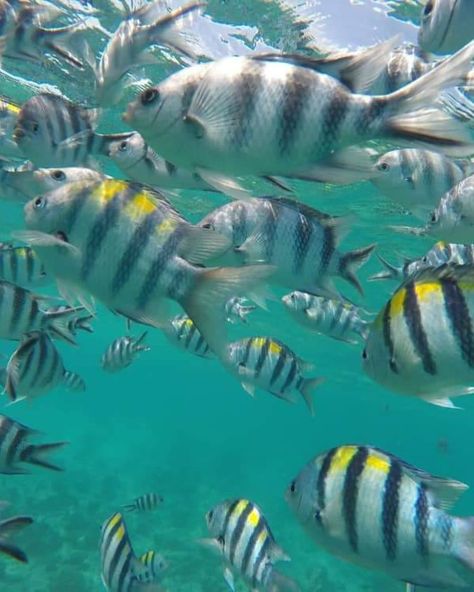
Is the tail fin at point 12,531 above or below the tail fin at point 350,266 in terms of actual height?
below

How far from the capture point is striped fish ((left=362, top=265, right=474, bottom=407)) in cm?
271

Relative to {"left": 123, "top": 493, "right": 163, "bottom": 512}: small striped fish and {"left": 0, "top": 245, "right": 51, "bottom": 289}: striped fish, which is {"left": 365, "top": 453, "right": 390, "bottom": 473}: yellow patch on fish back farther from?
{"left": 123, "top": 493, "right": 163, "bottom": 512}: small striped fish

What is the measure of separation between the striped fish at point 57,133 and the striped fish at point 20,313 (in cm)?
110

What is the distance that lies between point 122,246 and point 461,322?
1718 mm

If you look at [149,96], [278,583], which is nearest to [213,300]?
[149,96]

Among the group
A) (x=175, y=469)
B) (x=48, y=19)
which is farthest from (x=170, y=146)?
(x=175, y=469)

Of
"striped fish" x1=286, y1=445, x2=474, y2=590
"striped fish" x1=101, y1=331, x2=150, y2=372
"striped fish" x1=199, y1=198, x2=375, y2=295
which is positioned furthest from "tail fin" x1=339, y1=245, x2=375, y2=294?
"striped fish" x1=101, y1=331, x2=150, y2=372

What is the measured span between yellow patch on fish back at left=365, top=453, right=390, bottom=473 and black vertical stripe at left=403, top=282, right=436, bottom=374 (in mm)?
820

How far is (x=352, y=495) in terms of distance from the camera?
3.35 m

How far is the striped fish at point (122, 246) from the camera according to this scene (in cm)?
294

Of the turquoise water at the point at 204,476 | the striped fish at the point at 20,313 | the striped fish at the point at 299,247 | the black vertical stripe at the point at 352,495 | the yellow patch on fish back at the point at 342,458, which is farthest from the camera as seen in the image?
the turquoise water at the point at 204,476

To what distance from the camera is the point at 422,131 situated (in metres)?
2.44

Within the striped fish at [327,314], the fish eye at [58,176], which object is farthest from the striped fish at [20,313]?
the striped fish at [327,314]

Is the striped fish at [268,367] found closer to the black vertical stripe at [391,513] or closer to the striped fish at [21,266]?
the striped fish at [21,266]
